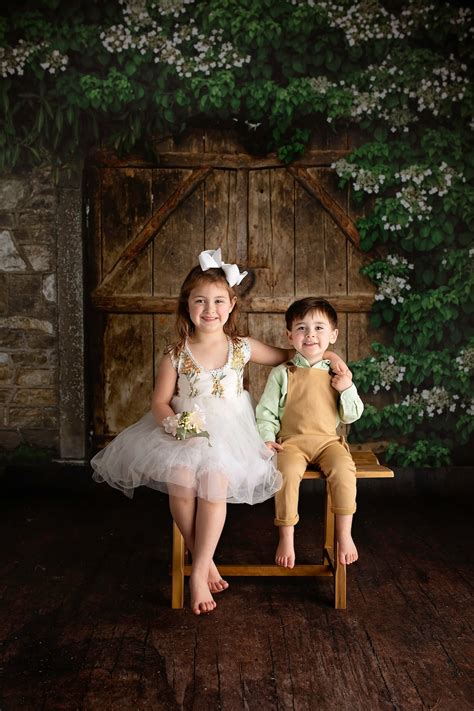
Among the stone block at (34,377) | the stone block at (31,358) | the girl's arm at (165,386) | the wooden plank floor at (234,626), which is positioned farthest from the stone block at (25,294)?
the girl's arm at (165,386)

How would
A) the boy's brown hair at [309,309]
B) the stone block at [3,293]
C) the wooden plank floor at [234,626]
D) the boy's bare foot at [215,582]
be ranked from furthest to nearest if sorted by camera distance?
the stone block at [3,293] < the boy's brown hair at [309,309] < the boy's bare foot at [215,582] < the wooden plank floor at [234,626]

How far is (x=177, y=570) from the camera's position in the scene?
9.86ft

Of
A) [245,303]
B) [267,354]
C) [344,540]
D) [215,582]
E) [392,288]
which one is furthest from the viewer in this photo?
[245,303]

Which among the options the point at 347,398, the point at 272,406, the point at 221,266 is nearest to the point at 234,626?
the point at 272,406

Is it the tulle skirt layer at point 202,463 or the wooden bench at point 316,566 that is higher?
the tulle skirt layer at point 202,463

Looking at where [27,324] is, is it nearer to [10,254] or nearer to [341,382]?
[10,254]

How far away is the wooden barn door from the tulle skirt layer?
170 cm

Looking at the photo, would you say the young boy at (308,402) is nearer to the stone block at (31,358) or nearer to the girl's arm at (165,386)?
the girl's arm at (165,386)

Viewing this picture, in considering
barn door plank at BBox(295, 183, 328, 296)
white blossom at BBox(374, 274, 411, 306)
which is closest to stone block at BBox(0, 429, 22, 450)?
barn door plank at BBox(295, 183, 328, 296)

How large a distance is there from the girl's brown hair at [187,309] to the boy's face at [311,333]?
0.31 meters

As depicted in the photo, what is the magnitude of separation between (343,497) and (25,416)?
2.57 m

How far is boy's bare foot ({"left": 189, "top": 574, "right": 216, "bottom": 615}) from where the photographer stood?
9.57ft

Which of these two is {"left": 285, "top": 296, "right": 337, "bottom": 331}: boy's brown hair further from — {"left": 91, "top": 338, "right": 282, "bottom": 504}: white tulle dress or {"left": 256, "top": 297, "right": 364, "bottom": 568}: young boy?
{"left": 91, "top": 338, "right": 282, "bottom": 504}: white tulle dress

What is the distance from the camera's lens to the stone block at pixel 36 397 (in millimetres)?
4773
